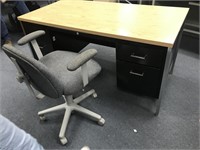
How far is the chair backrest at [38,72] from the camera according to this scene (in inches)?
35.7

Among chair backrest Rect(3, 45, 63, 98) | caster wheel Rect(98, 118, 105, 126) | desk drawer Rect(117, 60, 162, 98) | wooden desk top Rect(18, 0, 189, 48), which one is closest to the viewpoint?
chair backrest Rect(3, 45, 63, 98)

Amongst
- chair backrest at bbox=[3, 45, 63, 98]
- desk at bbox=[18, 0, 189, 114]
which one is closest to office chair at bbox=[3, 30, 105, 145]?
chair backrest at bbox=[3, 45, 63, 98]

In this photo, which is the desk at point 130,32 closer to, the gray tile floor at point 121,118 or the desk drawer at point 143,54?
the desk drawer at point 143,54

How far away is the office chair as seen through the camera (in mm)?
947

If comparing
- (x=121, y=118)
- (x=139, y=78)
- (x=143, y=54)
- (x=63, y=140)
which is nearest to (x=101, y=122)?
(x=121, y=118)

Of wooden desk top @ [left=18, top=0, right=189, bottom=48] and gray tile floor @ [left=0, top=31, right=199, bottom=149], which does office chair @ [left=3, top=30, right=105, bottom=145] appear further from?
wooden desk top @ [left=18, top=0, right=189, bottom=48]

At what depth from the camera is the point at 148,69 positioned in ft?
4.16

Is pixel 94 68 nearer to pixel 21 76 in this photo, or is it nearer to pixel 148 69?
pixel 148 69

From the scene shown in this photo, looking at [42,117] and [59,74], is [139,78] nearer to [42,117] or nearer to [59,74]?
[59,74]

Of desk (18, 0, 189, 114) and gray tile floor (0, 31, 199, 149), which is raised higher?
desk (18, 0, 189, 114)

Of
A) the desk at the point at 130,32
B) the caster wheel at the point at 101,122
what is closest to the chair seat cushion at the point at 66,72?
the desk at the point at 130,32

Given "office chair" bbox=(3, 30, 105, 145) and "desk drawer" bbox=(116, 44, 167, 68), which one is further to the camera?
"desk drawer" bbox=(116, 44, 167, 68)

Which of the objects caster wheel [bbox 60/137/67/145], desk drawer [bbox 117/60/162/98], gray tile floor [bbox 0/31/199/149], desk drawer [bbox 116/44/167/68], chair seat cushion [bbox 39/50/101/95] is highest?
→ desk drawer [bbox 116/44/167/68]

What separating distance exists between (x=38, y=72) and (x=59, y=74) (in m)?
0.30
